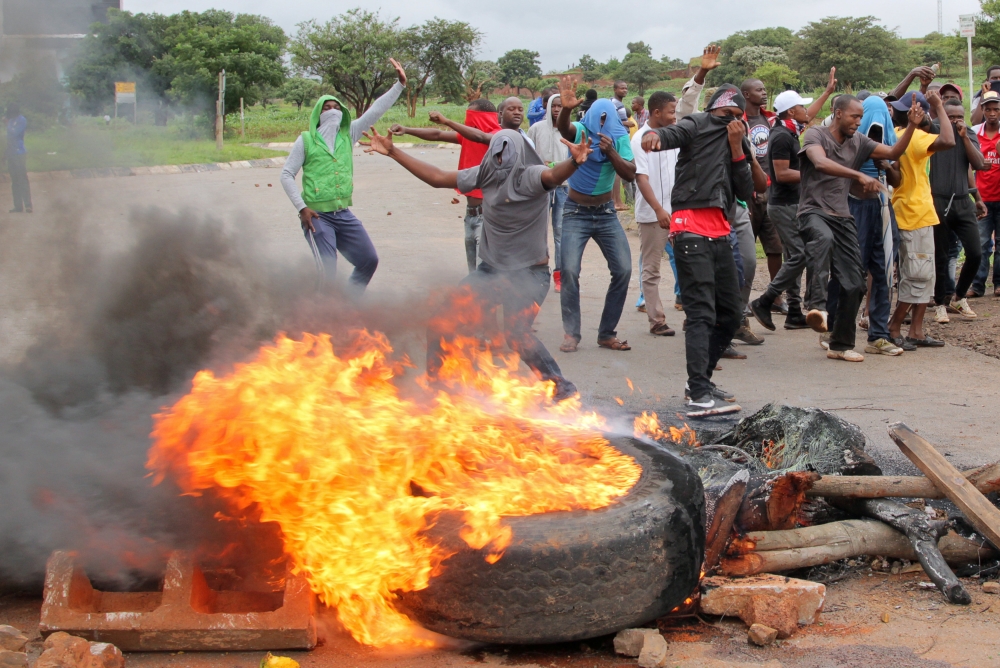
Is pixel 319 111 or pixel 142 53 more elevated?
pixel 142 53

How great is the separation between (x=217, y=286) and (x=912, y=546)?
381 cm

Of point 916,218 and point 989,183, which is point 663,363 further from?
point 989,183

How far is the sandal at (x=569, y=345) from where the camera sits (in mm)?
7660

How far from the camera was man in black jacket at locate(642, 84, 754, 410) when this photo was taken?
582 centimetres

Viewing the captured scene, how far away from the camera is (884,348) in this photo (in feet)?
25.0

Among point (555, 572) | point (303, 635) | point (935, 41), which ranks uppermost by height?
point (935, 41)

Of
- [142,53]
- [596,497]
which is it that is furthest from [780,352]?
[142,53]

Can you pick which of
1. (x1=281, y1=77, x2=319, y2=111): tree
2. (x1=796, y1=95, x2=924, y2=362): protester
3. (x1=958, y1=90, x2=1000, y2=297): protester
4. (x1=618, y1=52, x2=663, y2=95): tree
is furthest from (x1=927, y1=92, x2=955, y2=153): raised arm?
(x1=618, y1=52, x2=663, y2=95): tree

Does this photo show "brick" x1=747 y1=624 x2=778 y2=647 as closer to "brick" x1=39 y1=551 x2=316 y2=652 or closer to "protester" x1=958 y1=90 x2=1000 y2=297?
"brick" x1=39 y1=551 x2=316 y2=652

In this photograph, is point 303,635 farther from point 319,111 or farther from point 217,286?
point 319,111

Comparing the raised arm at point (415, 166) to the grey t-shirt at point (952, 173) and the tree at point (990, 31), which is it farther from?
the tree at point (990, 31)

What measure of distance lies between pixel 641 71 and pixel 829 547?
7605 centimetres

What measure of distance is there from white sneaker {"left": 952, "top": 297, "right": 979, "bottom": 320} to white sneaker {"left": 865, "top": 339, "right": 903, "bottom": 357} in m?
1.96

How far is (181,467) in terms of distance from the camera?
3.59 m
